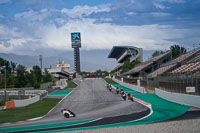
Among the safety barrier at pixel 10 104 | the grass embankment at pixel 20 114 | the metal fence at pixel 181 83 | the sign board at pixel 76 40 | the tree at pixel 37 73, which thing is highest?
the sign board at pixel 76 40

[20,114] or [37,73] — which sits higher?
[37,73]

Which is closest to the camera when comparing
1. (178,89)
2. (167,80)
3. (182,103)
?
(182,103)

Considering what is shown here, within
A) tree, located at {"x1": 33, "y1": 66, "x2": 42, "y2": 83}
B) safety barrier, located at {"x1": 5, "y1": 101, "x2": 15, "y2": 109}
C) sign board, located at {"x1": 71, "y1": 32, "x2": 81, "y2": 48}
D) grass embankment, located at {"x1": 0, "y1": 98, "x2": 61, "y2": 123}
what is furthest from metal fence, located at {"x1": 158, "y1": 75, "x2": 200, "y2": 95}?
sign board, located at {"x1": 71, "y1": 32, "x2": 81, "y2": 48}

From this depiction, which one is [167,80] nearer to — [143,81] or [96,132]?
[143,81]

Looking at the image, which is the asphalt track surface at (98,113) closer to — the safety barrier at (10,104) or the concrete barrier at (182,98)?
the concrete barrier at (182,98)

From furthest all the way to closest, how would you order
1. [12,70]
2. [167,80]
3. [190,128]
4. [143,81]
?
1. [12,70]
2. [143,81]
3. [167,80]
4. [190,128]

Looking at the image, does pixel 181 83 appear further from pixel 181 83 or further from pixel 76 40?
pixel 76 40

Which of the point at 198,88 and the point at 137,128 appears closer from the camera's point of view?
the point at 137,128

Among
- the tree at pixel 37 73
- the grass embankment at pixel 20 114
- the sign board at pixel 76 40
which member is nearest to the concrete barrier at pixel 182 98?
the grass embankment at pixel 20 114

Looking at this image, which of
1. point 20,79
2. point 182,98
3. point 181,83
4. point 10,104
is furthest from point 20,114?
point 20,79

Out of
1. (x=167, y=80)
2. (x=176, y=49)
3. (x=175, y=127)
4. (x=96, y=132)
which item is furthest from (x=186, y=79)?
(x=176, y=49)

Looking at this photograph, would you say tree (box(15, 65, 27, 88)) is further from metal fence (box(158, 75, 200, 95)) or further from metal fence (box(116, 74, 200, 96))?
metal fence (box(158, 75, 200, 95))

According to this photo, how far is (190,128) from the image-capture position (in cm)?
1179

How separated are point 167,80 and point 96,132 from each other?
760 inches
